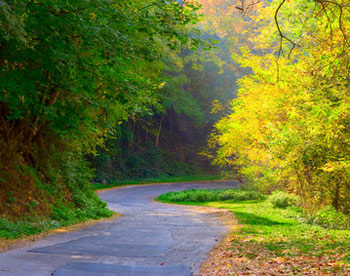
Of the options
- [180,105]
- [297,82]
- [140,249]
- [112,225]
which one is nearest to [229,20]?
[180,105]

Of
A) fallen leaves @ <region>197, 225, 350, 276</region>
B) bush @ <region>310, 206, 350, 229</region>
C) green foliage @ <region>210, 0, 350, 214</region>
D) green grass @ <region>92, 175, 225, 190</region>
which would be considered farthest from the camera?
green grass @ <region>92, 175, 225, 190</region>

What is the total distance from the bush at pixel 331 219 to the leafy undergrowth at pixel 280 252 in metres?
1.02

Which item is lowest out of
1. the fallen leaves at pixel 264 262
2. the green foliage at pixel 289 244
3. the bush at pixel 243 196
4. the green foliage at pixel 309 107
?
the bush at pixel 243 196

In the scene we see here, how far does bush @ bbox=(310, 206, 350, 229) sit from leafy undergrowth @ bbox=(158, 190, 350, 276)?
3.35 feet

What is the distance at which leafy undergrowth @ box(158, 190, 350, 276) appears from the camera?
22.5ft

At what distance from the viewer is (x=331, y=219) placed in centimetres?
1432

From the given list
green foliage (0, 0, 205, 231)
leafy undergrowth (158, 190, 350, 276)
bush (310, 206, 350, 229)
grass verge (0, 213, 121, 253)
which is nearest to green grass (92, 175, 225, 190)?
green foliage (0, 0, 205, 231)

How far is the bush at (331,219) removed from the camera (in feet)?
45.0

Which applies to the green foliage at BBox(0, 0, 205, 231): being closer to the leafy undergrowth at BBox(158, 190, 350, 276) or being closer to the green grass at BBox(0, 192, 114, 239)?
the green grass at BBox(0, 192, 114, 239)

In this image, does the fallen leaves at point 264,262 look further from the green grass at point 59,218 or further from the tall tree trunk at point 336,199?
the tall tree trunk at point 336,199

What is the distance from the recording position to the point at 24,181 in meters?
12.8

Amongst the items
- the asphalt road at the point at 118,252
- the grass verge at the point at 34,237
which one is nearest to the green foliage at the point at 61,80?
the grass verge at the point at 34,237

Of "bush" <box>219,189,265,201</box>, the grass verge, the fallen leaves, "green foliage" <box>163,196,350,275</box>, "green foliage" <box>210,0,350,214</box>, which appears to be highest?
"green foliage" <box>210,0,350,214</box>

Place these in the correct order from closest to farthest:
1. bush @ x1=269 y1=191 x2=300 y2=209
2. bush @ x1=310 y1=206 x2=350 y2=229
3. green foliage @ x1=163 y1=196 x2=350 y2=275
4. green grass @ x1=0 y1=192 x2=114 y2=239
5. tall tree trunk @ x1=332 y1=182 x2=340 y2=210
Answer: green foliage @ x1=163 y1=196 x2=350 y2=275, green grass @ x1=0 y1=192 x2=114 y2=239, bush @ x1=310 y1=206 x2=350 y2=229, tall tree trunk @ x1=332 y1=182 x2=340 y2=210, bush @ x1=269 y1=191 x2=300 y2=209
